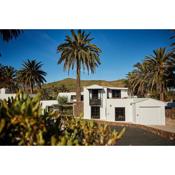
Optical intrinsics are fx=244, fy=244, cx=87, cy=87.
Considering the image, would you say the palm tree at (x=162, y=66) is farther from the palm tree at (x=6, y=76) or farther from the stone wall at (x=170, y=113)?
the palm tree at (x=6, y=76)

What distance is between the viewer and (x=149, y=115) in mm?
11648

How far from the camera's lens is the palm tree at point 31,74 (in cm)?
939

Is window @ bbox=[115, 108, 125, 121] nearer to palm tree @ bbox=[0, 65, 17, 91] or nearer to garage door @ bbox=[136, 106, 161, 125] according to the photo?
garage door @ bbox=[136, 106, 161, 125]

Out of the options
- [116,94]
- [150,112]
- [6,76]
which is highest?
[6,76]

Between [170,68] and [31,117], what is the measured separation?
7.63 m

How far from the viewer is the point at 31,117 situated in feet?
15.0

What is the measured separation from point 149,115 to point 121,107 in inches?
140

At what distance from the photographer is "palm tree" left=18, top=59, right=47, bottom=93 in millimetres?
9392

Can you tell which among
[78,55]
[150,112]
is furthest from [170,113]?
[78,55]

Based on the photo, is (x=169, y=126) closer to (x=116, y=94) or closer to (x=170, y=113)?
(x=170, y=113)

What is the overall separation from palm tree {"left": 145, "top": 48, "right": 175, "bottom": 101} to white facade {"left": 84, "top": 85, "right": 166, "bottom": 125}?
3.74ft
